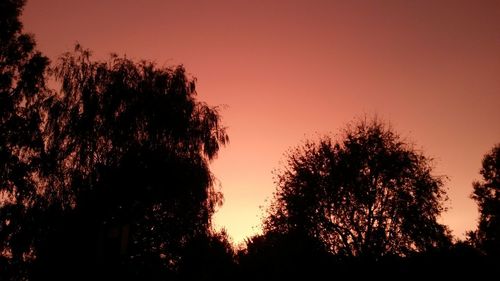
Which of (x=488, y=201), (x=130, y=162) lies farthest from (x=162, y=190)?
(x=488, y=201)

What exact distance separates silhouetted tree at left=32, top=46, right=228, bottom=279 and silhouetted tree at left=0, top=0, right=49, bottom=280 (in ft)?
2.64

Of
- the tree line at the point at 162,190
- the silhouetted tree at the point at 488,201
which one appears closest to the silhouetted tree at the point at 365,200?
the tree line at the point at 162,190

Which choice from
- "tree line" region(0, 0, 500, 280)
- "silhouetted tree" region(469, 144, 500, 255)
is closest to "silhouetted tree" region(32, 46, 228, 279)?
"tree line" region(0, 0, 500, 280)

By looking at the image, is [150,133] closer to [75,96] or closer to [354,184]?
[75,96]

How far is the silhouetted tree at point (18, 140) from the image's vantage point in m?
20.3

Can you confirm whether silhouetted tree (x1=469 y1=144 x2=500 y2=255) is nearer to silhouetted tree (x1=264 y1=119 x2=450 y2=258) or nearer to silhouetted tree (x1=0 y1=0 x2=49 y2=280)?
silhouetted tree (x1=264 y1=119 x2=450 y2=258)

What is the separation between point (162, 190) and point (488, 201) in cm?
3697

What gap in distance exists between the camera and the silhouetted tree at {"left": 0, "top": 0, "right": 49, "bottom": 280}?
20.3 m

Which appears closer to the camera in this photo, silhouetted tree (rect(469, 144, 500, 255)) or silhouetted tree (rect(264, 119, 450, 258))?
silhouetted tree (rect(264, 119, 450, 258))

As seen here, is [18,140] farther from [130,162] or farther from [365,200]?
[365,200]

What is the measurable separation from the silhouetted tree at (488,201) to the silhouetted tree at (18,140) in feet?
136

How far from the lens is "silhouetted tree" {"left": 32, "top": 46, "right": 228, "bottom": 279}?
21766 millimetres

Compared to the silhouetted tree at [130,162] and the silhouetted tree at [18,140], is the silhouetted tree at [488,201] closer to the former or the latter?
the silhouetted tree at [130,162]

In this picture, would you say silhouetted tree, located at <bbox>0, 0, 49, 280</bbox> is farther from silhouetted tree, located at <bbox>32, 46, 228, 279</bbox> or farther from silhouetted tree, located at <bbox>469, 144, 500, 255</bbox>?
silhouetted tree, located at <bbox>469, 144, 500, 255</bbox>
